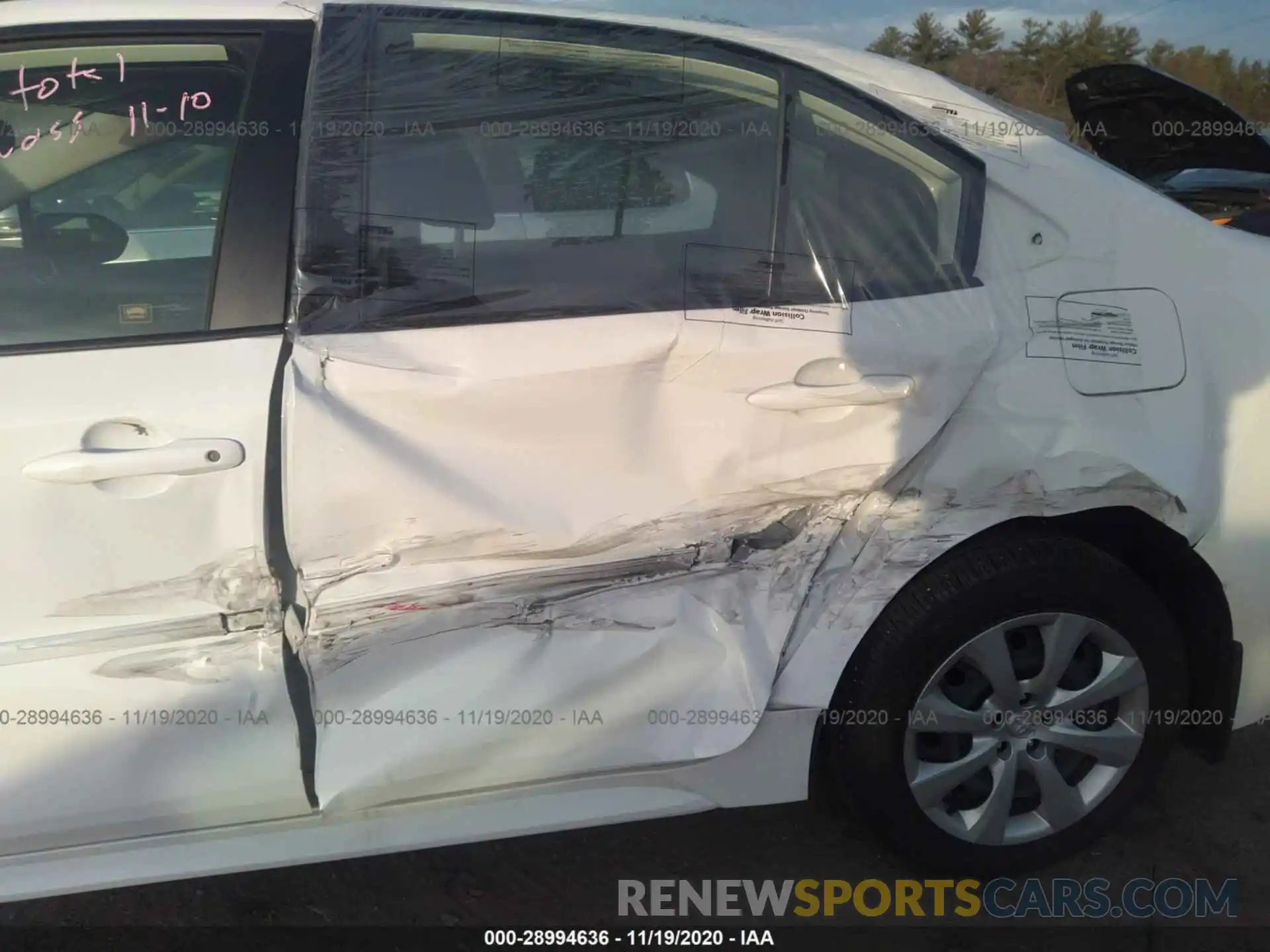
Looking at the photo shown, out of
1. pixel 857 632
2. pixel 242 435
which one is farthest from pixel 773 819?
pixel 242 435

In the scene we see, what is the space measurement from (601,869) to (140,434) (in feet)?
4.57

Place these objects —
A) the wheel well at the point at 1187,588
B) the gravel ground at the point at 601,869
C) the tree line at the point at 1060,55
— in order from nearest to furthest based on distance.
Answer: the wheel well at the point at 1187,588, the gravel ground at the point at 601,869, the tree line at the point at 1060,55

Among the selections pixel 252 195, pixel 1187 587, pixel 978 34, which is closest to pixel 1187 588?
pixel 1187 587

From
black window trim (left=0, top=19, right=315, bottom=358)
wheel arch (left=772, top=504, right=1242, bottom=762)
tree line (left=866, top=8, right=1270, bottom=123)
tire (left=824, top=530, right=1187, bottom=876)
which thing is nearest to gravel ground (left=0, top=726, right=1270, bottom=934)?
tire (left=824, top=530, right=1187, bottom=876)

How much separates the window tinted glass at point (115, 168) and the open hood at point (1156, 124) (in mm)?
3660

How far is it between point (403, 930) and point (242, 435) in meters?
1.16

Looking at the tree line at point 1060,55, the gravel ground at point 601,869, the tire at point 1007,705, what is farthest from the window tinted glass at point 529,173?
the tree line at point 1060,55

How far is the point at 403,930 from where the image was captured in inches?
81.0

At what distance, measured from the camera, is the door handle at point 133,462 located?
1506 millimetres

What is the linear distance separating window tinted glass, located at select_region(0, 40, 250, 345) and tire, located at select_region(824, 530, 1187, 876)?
4.73 feet

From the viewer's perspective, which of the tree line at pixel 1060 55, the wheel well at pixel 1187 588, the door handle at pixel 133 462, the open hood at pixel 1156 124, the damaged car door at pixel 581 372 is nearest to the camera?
the door handle at pixel 133 462

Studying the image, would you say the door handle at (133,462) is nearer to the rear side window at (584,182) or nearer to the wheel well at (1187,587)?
the rear side window at (584,182)

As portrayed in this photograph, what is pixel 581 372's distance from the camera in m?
1.64

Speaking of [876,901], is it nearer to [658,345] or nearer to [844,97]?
[658,345]
